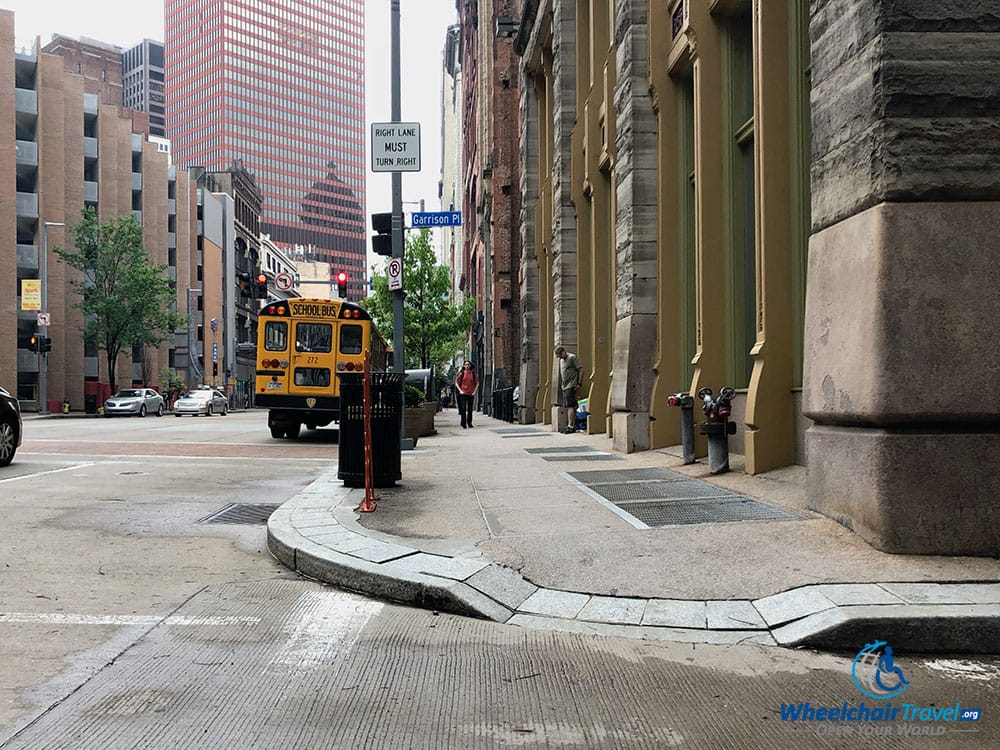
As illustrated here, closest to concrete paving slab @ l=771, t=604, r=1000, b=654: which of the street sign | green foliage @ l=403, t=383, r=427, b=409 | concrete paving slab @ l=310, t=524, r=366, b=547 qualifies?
concrete paving slab @ l=310, t=524, r=366, b=547

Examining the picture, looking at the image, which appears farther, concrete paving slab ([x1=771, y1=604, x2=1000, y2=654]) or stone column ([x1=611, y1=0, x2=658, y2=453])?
stone column ([x1=611, y1=0, x2=658, y2=453])

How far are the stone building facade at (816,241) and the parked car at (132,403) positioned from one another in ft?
106

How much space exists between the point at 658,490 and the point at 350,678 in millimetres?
4995

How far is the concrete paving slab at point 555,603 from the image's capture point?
4.96 metres

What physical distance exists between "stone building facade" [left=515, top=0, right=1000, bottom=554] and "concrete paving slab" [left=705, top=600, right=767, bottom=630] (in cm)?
122

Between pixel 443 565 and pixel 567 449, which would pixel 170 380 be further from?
pixel 443 565

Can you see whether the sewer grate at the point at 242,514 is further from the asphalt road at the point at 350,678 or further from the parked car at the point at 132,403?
the parked car at the point at 132,403

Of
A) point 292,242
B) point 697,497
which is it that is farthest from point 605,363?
point 292,242

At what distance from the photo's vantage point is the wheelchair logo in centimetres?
381

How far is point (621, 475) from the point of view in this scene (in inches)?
388

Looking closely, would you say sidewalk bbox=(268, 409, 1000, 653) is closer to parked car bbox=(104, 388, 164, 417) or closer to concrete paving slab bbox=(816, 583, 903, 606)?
concrete paving slab bbox=(816, 583, 903, 606)

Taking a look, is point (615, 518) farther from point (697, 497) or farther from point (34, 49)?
point (34, 49)

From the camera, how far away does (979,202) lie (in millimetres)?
5652

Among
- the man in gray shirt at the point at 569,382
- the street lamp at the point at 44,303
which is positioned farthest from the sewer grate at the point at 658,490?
the street lamp at the point at 44,303
